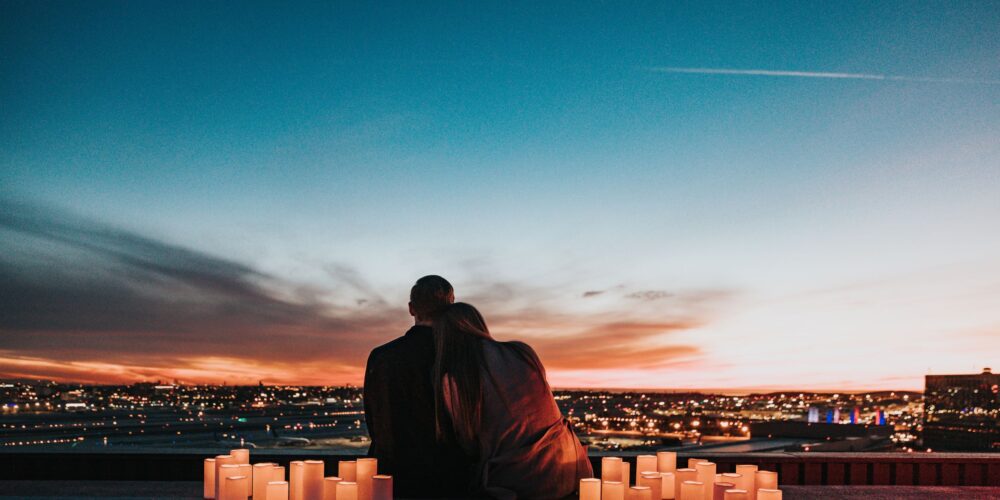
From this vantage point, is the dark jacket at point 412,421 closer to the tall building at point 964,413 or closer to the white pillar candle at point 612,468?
the white pillar candle at point 612,468

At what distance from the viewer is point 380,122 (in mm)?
15695

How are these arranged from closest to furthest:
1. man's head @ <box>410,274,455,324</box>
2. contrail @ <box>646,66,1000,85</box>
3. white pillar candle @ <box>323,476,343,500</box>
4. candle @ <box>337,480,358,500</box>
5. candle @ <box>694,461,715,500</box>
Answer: candle @ <box>337,480,358,500</box>, white pillar candle @ <box>323,476,343,500</box>, candle @ <box>694,461,715,500</box>, man's head @ <box>410,274,455,324</box>, contrail @ <box>646,66,1000,85</box>

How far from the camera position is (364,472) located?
4.27 meters

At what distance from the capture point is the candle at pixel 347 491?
384 centimetres

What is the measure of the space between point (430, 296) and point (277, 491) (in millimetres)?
1351

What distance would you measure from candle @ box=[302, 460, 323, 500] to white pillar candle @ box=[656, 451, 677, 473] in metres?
2.05

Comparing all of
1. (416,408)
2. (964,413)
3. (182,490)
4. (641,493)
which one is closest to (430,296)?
(416,408)

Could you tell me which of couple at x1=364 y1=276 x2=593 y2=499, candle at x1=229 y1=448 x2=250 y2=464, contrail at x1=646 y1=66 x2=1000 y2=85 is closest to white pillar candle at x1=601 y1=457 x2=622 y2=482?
couple at x1=364 y1=276 x2=593 y2=499

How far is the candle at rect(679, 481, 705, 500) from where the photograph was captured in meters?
4.02

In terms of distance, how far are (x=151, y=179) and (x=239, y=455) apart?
14.9 metres

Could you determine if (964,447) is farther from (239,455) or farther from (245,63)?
(239,455)

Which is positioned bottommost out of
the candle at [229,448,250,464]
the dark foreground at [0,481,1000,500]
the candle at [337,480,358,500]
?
the dark foreground at [0,481,1000,500]

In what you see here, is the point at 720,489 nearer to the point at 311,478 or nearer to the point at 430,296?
the point at 430,296

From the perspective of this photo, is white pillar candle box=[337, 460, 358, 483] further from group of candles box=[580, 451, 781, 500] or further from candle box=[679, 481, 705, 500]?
candle box=[679, 481, 705, 500]
